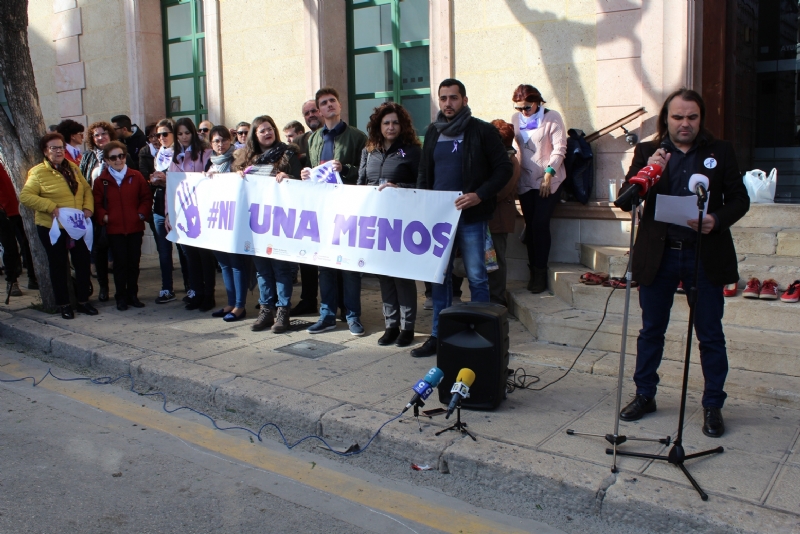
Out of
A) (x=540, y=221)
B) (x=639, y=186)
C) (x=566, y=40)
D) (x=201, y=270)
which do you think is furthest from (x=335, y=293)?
(x=639, y=186)

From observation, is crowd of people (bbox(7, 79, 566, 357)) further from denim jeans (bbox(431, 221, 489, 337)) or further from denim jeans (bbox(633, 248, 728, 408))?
denim jeans (bbox(633, 248, 728, 408))

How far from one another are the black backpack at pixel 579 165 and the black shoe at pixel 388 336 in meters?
2.51

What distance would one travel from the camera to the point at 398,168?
6551mm

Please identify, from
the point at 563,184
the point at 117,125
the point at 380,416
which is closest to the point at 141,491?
the point at 380,416

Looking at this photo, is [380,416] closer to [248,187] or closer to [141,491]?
[141,491]

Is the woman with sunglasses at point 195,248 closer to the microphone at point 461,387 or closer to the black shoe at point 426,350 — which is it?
the black shoe at point 426,350

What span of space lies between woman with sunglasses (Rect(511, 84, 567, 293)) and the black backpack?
5.6 inches

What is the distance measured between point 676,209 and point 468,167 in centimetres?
219

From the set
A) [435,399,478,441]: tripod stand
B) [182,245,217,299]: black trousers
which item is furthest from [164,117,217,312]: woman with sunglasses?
[435,399,478,441]: tripod stand

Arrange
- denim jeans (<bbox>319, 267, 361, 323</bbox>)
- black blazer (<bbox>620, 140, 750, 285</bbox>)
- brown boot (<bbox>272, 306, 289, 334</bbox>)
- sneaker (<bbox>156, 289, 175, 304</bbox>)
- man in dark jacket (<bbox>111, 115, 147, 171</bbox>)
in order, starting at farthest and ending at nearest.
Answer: man in dark jacket (<bbox>111, 115, 147, 171</bbox>), sneaker (<bbox>156, 289, 175, 304</bbox>), brown boot (<bbox>272, 306, 289, 334</bbox>), denim jeans (<bbox>319, 267, 361, 323</bbox>), black blazer (<bbox>620, 140, 750, 285</bbox>)

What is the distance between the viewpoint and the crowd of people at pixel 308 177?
616cm

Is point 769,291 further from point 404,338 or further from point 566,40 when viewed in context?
point 566,40

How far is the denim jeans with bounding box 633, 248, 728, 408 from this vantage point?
4.43 meters

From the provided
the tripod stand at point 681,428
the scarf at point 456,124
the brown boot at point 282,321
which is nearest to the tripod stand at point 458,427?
the tripod stand at point 681,428
